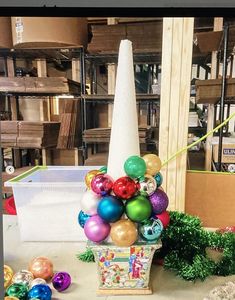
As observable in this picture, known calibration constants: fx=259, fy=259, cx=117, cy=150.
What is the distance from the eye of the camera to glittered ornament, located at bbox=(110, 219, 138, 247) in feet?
2.25

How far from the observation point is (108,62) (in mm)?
1950

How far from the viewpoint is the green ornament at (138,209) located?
69cm

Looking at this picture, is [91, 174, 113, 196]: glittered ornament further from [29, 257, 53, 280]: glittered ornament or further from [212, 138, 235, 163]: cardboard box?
[212, 138, 235, 163]: cardboard box

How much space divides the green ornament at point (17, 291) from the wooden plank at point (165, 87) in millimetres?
727

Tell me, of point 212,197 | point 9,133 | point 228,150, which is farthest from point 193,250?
point 9,133

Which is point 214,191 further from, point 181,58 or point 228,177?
point 181,58

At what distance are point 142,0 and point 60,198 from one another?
753 mm

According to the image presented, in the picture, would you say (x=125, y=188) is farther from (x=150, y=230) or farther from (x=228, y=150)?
(x=228, y=150)

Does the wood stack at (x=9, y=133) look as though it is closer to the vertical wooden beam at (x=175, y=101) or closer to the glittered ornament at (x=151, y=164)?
the vertical wooden beam at (x=175, y=101)

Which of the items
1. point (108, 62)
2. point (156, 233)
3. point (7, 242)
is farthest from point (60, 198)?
point (108, 62)

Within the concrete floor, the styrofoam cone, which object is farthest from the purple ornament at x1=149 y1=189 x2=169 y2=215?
the concrete floor

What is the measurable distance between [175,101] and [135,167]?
529mm

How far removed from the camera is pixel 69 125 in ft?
6.52

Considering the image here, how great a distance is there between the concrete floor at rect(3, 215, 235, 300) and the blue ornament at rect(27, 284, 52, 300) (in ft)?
0.20
